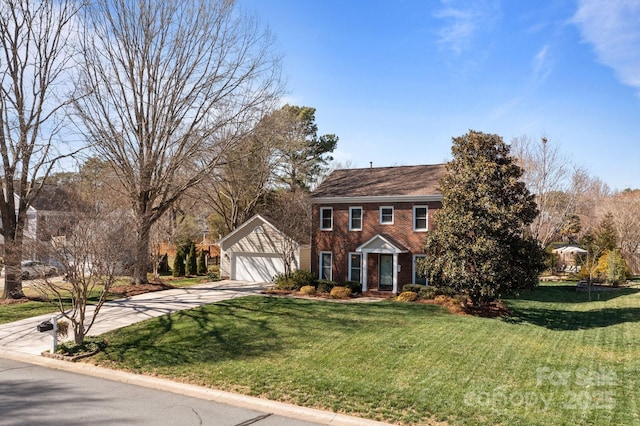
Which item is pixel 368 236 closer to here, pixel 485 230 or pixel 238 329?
pixel 485 230

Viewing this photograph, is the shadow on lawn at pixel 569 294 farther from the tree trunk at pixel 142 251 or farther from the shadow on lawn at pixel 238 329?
the tree trunk at pixel 142 251

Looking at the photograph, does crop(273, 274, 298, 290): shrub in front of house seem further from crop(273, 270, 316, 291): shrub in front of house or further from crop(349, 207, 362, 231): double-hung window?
crop(349, 207, 362, 231): double-hung window

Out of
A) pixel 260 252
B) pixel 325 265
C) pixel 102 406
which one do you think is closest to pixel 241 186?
Answer: pixel 260 252

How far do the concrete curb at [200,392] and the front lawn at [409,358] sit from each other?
26 centimetres

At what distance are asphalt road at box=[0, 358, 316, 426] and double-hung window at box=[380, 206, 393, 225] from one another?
16.1 m

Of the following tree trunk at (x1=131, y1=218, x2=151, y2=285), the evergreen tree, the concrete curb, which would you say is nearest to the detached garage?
tree trunk at (x1=131, y1=218, x2=151, y2=285)

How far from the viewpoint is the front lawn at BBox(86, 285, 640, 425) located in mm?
8453

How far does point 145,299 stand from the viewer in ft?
69.4

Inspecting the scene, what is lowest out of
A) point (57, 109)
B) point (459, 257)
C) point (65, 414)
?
point (65, 414)

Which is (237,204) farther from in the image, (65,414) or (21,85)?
(65,414)

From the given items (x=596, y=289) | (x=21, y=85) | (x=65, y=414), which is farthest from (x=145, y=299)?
(x=596, y=289)

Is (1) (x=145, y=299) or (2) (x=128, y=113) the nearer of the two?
(1) (x=145, y=299)

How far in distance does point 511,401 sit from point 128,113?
22404 millimetres

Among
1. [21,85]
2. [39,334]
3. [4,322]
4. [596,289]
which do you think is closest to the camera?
[39,334]
